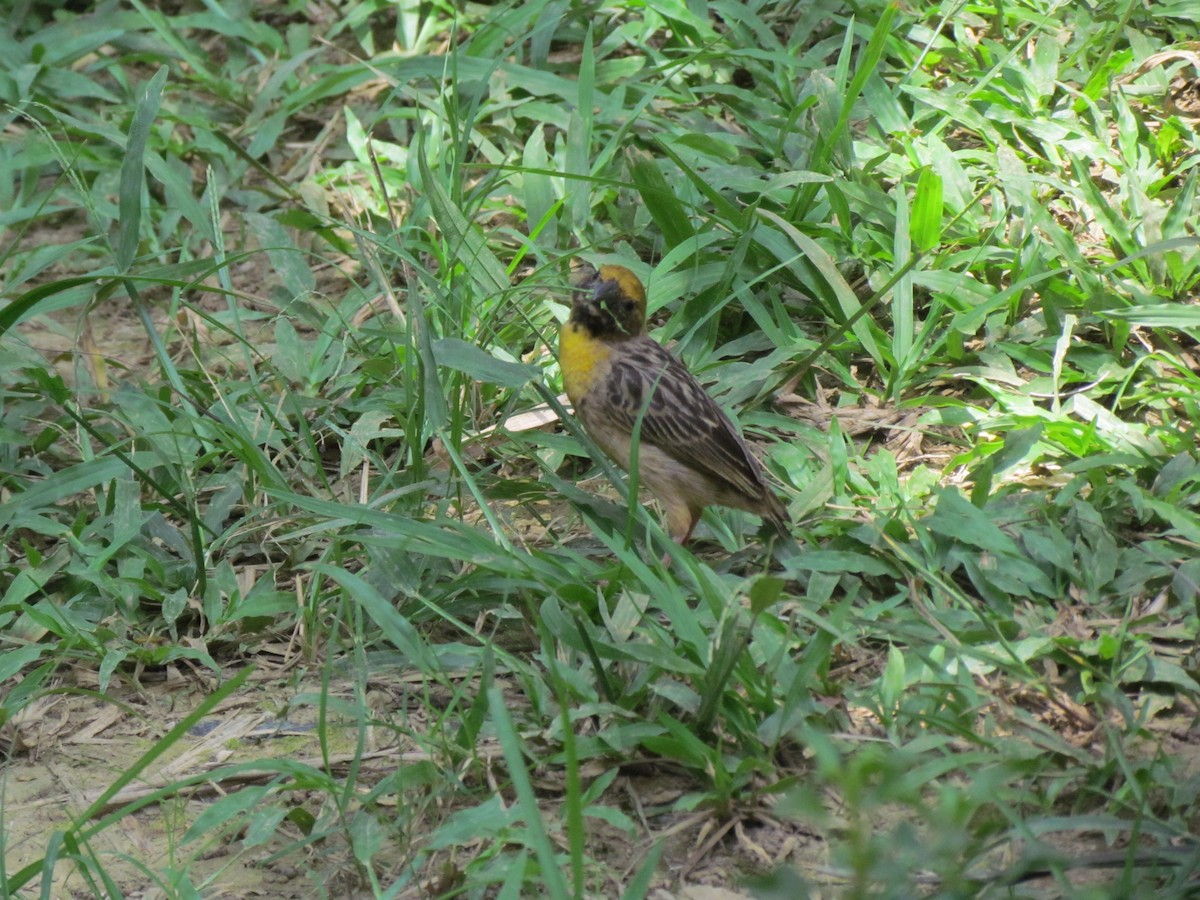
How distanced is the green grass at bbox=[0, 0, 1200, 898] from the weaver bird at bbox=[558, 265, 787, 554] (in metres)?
0.16

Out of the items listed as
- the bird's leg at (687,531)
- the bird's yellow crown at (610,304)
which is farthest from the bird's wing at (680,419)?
the bird's leg at (687,531)

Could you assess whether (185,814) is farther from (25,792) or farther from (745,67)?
(745,67)

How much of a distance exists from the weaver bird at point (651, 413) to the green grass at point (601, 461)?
16cm

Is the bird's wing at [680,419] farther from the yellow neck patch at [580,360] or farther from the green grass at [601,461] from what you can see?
the green grass at [601,461]

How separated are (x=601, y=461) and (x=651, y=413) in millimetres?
225

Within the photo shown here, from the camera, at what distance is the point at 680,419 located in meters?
4.27

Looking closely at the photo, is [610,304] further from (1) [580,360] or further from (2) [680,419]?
(2) [680,419]

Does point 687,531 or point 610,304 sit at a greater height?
point 610,304

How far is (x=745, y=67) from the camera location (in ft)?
19.7

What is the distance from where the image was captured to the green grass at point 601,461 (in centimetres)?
323

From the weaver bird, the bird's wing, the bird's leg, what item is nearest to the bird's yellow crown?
the weaver bird

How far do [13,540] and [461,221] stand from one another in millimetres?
1910

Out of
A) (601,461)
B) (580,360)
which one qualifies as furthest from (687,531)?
(580,360)

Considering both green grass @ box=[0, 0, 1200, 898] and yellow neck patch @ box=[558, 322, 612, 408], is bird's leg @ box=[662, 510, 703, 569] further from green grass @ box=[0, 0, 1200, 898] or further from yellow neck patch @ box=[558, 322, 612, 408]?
yellow neck patch @ box=[558, 322, 612, 408]
